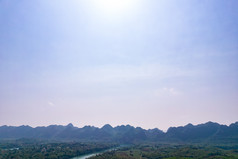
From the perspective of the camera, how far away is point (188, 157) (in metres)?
89.3

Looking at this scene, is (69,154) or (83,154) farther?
(83,154)

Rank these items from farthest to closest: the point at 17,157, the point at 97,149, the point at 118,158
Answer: the point at 97,149, the point at 17,157, the point at 118,158

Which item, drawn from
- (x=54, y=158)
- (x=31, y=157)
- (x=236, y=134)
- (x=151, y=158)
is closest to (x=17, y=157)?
(x=31, y=157)

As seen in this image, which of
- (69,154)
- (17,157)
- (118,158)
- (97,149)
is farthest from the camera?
(97,149)

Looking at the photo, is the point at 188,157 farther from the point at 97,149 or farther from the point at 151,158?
the point at 97,149

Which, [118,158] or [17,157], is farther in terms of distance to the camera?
[17,157]

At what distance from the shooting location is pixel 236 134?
644 ft

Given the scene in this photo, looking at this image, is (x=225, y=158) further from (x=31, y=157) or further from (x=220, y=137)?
(x=220, y=137)

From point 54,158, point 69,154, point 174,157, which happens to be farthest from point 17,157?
point 174,157

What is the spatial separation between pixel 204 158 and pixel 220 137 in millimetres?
140838

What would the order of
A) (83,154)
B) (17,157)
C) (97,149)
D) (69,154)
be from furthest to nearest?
(97,149) → (83,154) → (69,154) → (17,157)

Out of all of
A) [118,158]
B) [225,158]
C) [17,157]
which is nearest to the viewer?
[225,158]

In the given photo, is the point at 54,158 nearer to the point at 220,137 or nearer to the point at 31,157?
the point at 31,157

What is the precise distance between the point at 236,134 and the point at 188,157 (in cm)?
14978
